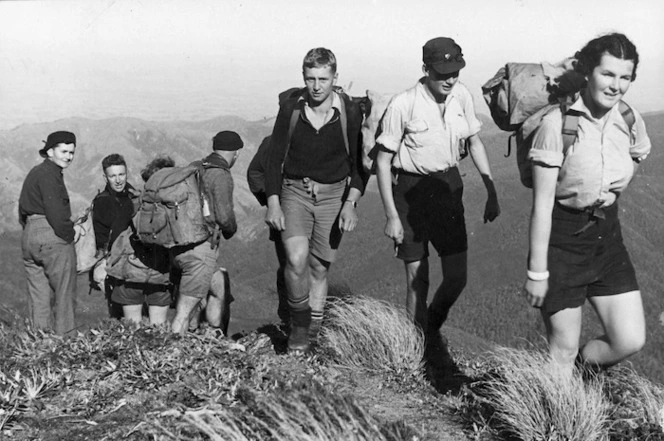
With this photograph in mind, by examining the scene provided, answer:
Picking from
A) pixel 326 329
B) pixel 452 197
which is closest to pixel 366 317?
pixel 326 329

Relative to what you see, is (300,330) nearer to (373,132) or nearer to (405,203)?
(405,203)

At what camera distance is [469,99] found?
5180mm

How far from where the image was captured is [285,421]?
11.3 ft

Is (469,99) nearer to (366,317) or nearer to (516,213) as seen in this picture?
(366,317)

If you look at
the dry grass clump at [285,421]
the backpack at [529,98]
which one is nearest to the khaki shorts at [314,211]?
the backpack at [529,98]

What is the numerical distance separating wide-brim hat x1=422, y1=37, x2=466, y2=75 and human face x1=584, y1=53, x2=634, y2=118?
4.38 ft

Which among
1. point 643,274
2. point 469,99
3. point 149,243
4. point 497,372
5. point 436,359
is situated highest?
point 469,99

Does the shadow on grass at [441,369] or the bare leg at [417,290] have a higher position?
the bare leg at [417,290]

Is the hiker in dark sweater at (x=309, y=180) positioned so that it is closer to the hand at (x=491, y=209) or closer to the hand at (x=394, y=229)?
the hand at (x=394, y=229)

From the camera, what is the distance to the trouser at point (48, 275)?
6.23 metres

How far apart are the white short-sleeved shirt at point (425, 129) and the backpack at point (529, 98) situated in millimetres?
755

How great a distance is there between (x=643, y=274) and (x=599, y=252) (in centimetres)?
9775

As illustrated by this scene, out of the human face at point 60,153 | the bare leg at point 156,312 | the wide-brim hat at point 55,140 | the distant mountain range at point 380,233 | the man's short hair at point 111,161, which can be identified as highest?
the wide-brim hat at point 55,140

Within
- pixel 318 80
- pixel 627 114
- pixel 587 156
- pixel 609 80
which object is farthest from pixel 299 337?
pixel 609 80
